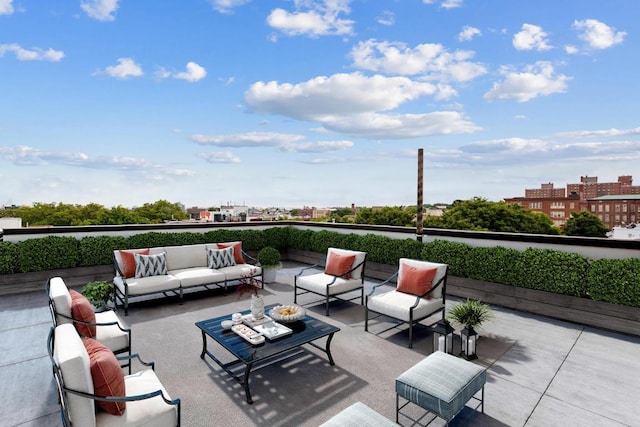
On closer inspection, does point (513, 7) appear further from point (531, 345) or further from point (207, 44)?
point (207, 44)

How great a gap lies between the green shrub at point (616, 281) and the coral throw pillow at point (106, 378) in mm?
6214

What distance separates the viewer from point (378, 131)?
1413cm

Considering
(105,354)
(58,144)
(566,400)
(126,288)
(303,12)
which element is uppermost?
(303,12)

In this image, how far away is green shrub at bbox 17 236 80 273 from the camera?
680 centimetres

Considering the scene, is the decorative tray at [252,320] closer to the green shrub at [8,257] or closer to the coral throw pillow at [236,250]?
the coral throw pillow at [236,250]

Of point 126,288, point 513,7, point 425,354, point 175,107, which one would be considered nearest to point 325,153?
point 175,107

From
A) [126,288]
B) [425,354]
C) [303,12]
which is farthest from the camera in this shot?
[303,12]

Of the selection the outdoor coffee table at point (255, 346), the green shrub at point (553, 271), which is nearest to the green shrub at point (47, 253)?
the outdoor coffee table at point (255, 346)

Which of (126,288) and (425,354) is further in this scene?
(126,288)

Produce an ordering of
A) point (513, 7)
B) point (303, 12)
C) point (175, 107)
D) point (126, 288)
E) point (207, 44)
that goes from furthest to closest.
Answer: point (175, 107) → point (207, 44) → point (303, 12) → point (513, 7) → point (126, 288)

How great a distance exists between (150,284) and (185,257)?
118 centimetres

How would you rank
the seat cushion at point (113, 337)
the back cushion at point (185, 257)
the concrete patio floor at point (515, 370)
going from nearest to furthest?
the concrete patio floor at point (515, 370) → the seat cushion at point (113, 337) → the back cushion at point (185, 257)

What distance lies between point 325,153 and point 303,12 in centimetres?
1047

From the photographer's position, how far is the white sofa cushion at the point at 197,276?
6164 mm
